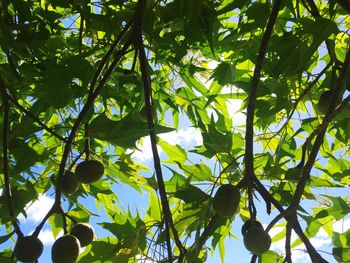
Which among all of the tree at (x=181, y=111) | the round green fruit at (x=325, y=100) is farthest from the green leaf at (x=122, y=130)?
the round green fruit at (x=325, y=100)

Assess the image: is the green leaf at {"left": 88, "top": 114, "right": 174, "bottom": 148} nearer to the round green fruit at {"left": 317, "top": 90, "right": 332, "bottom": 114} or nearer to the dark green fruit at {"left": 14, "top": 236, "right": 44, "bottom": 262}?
the dark green fruit at {"left": 14, "top": 236, "right": 44, "bottom": 262}

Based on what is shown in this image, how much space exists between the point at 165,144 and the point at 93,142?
425 mm

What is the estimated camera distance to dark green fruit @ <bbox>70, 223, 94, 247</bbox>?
55.7 inches

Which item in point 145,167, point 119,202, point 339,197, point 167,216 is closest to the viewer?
point 167,216

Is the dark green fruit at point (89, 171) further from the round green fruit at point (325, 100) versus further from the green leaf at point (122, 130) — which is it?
the round green fruit at point (325, 100)

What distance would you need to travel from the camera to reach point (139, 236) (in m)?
1.31

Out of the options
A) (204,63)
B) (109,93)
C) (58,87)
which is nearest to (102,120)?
(58,87)

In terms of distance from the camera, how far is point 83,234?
4.66 ft

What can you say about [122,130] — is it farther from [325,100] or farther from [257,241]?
[325,100]

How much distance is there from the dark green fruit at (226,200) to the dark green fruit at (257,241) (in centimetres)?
7

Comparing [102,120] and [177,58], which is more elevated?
[177,58]

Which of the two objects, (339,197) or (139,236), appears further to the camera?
(339,197)

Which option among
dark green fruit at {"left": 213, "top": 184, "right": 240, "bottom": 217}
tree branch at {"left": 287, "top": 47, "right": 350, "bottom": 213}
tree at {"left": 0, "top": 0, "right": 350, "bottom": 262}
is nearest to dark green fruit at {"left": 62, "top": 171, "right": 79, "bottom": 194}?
tree at {"left": 0, "top": 0, "right": 350, "bottom": 262}

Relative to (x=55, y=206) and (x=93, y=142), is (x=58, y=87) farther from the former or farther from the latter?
(x=93, y=142)
